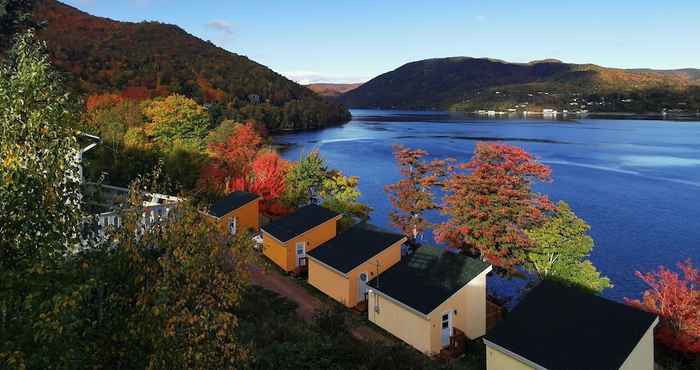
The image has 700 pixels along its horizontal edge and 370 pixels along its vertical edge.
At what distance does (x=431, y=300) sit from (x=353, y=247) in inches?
249

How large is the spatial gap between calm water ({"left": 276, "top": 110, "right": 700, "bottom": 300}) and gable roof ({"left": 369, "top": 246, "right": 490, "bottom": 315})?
36.6 feet

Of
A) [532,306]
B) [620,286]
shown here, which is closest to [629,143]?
[620,286]

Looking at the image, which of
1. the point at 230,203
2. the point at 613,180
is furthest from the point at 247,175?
the point at 613,180

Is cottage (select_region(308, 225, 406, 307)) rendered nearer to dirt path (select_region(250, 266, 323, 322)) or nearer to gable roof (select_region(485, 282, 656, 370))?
dirt path (select_region(250, 266, 323, 322))

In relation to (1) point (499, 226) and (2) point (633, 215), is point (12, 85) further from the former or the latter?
(2) point (633, 215)

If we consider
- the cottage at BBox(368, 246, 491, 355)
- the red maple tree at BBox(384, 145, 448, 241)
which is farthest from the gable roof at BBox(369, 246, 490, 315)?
the red maple tree at BBox(384, 145, 448, 241)

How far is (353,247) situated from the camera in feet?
87.8

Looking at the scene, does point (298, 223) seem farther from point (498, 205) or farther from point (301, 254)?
point (498, 205)

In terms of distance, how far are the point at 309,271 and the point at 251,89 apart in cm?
12677

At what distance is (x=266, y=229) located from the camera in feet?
103

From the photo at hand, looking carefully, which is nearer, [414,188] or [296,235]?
[296,235]

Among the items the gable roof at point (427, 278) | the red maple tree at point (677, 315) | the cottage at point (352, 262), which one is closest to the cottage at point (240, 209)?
the cottage at point (352, 262)

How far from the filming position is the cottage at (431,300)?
69.8ft

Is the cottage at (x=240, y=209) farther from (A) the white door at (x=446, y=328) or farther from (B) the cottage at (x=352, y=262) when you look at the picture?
(A) the white door at (x=446, y=328)
